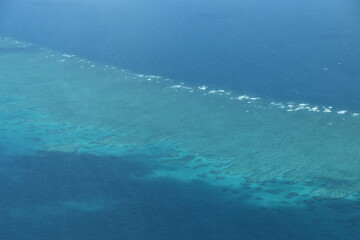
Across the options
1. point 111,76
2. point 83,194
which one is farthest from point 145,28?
point 83,194

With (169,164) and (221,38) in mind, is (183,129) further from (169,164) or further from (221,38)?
(221,38)

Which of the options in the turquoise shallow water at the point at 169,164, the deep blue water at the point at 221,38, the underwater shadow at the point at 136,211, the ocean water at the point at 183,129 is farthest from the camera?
the deep blue water at the point at 221,38

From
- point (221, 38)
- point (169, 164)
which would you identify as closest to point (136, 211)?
point (169, 164)

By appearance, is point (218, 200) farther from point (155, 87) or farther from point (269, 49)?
point (269, 49)

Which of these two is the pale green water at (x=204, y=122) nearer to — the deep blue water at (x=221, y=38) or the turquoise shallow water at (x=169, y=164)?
the turquoise shallow water at (x=169, y=164)

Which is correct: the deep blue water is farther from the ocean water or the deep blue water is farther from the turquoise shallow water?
the turquoise shallow water

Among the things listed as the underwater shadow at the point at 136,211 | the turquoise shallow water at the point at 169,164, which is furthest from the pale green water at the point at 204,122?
the underwater shadow at the point at 136,211

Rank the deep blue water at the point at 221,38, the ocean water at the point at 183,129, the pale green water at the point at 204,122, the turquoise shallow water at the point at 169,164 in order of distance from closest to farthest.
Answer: the turquoise shallow water at the point at 169,164 < the ocean water at the point at 183,129 < the pale green water at the point at 204,122 < the deep blue water at the point at 221,38

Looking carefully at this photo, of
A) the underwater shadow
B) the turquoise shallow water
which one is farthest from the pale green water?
the underwater shadow
